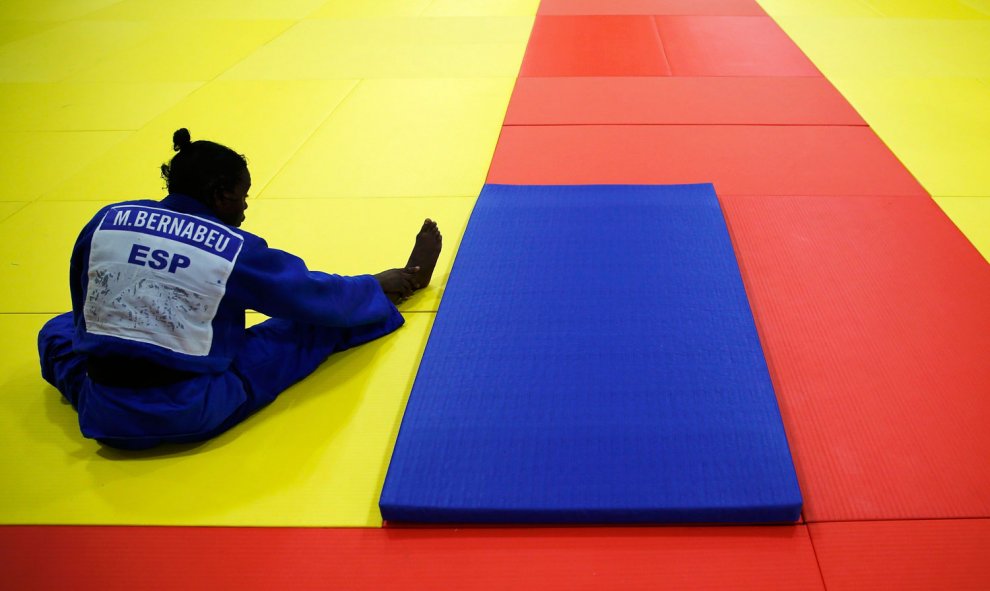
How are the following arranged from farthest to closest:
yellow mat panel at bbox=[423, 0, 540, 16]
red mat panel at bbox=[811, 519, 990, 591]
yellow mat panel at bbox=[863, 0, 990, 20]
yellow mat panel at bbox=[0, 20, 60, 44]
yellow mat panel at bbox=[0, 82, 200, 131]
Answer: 1. yellow mat panel at bbox=[423, 0, 540, 16]
2. yellow mat panel at bbox=[0, 20, 60, 44]
3. yellow mat panel at bbox=[863, 0, 990, 20]
4. yellow mat panel at bbox=[0, 82, 200, 131]
5. red mat panel at bbox=[811, 519, 990, 591]

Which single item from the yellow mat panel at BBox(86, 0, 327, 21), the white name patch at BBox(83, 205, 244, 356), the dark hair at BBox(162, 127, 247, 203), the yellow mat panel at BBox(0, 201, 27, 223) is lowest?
the yellow mat panel at BBox(0, 201, 27, 223)

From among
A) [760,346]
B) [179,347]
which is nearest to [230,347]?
[179,347]

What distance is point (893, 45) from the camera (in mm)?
6109

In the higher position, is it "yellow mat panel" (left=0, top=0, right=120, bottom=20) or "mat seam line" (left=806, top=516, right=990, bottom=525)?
"yellow mat panel" (left=0, top=0, right=120, bottom=20)

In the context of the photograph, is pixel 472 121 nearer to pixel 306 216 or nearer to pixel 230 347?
pixel 306 216

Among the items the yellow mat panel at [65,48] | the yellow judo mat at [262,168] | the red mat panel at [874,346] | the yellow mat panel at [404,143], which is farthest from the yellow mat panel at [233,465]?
the yellow mat panel at [65,48]

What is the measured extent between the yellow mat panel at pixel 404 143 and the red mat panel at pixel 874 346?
167 centimetres

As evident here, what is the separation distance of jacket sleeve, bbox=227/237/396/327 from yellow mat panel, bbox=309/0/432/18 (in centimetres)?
599

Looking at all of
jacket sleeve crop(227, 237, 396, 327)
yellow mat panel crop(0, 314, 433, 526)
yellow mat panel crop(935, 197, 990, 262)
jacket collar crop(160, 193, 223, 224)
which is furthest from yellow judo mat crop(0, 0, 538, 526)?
yellow mat panel crop(935, 197, 990, 262)

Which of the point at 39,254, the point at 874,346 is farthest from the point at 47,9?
the point at 874,346

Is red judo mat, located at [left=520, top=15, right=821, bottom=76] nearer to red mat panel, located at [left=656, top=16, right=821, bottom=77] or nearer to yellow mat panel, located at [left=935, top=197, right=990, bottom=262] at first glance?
red mat panel, located at [left=656, top=16, right=821, bottom=77]

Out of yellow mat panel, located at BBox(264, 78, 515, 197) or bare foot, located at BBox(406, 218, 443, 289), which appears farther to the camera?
yellow mat panel, located at BBox(264, 78, 515, 197)

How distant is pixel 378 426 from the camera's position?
2.30 metres

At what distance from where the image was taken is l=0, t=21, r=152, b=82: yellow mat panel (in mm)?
6121
